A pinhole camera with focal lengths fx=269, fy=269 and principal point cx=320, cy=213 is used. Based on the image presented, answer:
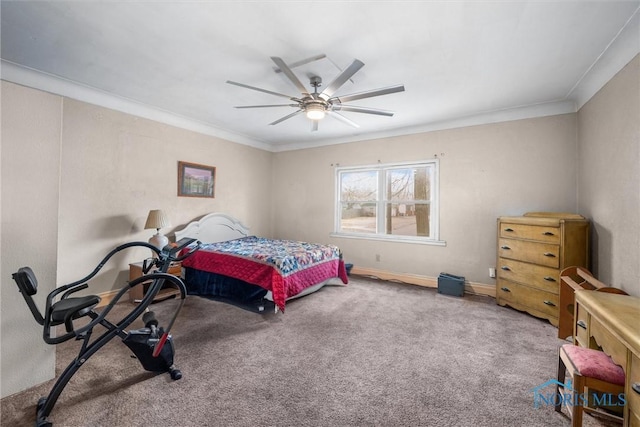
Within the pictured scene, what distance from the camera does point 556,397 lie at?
67.4 inches

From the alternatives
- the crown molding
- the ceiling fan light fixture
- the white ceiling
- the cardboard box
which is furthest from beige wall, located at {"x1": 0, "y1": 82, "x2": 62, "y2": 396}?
the cardboard box

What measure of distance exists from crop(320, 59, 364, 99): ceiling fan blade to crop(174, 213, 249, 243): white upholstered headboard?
2.99 m

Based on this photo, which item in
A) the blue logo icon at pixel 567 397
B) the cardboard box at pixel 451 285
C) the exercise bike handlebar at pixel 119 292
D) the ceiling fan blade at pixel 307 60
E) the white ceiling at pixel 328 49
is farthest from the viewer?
the cardboard box at pixel 451 285

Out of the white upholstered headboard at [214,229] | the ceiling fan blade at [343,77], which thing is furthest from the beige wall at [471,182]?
the ceiling fan blade at [343,77]

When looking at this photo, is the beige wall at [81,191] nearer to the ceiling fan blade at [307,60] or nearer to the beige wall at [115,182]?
the beige wall at [115,182]

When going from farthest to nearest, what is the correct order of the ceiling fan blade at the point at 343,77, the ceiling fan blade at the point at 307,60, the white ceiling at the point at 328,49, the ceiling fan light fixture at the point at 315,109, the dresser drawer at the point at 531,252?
the dresser drawer at the point at 531,252 < the ceiling fan light fixture at the point at 315,109 < the ceiling fan blade at the point at 307,60 < the ceiling fan blade at the point at 343,77 < the white ceiling at the point at 328,49

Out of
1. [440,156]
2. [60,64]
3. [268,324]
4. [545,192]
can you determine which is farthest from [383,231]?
[60,64]

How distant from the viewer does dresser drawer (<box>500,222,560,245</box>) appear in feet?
9.43

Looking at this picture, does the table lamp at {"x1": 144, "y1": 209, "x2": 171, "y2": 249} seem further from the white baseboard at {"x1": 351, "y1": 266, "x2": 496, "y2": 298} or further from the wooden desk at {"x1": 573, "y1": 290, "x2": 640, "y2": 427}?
the wooden desk at {"x1": 573, "y1": 290, "x2": 640, "y2": 427}

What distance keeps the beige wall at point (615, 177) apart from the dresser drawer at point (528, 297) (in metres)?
0.50

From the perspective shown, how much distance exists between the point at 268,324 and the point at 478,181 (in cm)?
352

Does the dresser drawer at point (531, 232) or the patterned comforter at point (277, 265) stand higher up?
the dresser drawer at point (531, 232)

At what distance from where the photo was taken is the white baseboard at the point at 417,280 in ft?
12.8

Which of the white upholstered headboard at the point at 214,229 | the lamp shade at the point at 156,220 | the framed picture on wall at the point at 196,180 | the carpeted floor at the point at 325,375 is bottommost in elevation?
the carpeted floor at the point at 325,375
